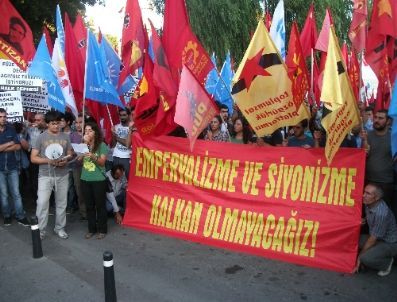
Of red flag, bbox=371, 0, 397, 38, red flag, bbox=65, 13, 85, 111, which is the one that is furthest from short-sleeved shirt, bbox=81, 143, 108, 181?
red flag, bbox=371, 0, 397, 38

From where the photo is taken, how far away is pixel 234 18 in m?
19.2

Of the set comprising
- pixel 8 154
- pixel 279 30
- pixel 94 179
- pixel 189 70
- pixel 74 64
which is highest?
pixel 279 30

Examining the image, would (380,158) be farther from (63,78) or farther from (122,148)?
(63,78)

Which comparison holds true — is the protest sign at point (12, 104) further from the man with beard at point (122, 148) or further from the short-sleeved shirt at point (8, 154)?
the man with beard at point (122, 148)

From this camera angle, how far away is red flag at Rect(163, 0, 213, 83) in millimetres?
5965

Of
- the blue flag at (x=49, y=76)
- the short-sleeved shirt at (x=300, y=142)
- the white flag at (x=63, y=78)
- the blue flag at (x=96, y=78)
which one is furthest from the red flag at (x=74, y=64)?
the short-sleeved shirt at (x=300, y=142)

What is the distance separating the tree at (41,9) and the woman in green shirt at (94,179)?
14.1m

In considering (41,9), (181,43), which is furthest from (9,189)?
(41,9)

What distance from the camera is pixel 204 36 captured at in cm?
1955

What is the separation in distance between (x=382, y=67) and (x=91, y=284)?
5.22 metres

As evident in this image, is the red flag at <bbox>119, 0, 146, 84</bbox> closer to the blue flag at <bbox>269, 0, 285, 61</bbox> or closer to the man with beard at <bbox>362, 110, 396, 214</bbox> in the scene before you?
the blue flag at <bbox>269, 0, 285, 61</bbox>

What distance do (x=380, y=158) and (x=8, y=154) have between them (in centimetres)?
543

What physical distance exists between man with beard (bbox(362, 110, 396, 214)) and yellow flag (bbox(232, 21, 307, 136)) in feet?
3.03

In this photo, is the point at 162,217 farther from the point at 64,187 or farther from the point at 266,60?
the point at 266,60
